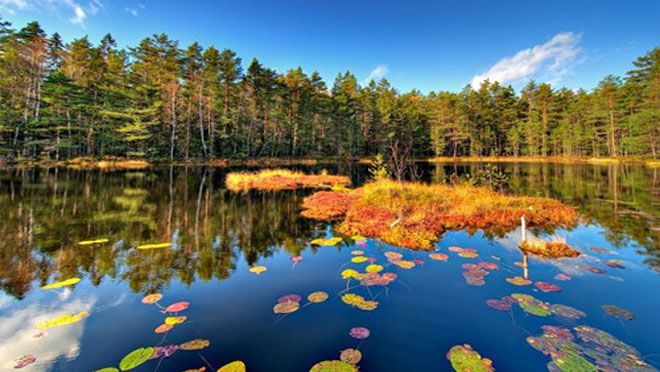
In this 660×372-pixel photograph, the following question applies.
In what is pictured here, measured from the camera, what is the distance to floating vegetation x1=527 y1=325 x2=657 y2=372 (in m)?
3.22

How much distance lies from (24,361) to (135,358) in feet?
4.37

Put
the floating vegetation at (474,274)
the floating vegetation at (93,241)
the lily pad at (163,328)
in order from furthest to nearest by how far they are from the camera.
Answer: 1. the floating vegetation at (93,241)
2. the floating vegetation at (474,274)
3. the lily pad at (163,328)

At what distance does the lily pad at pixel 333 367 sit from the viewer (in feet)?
10.4

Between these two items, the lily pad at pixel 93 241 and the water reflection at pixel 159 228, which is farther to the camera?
the lily pad at pixel 93 241

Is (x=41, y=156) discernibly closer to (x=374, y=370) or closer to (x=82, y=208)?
(x=82, y=208)

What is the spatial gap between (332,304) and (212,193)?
14.2m

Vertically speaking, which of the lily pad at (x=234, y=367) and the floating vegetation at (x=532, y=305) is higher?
the floating vegetation at (x=532, y=305)

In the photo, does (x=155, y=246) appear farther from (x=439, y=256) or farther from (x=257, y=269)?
(x=439, y=256)

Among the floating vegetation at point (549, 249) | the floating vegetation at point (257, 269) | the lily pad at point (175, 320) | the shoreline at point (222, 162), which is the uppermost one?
the shoreline at point (222, 162)

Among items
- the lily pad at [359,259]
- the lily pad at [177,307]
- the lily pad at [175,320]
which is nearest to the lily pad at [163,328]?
the lily pad at [175,320]

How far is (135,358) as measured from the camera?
3.34m

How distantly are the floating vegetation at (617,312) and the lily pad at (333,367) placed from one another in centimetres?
429

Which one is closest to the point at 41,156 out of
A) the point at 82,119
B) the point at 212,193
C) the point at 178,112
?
the point at 82,119

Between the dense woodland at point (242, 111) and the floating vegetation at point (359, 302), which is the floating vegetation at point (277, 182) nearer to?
the dense woodland at point (242, 111)
